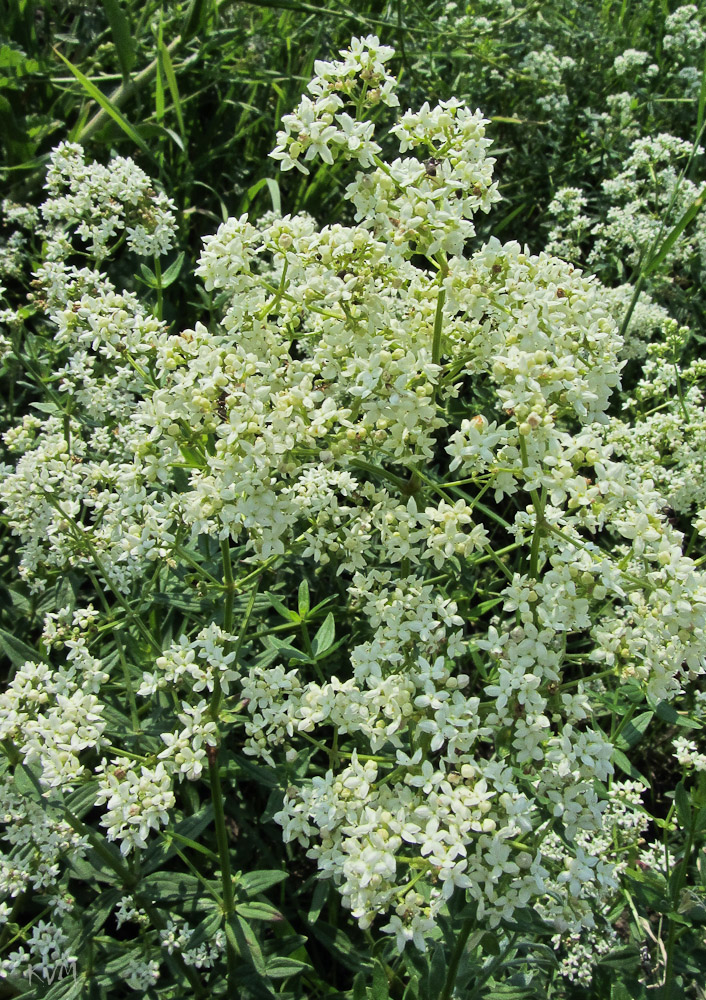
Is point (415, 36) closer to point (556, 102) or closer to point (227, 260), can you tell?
point (556, 102)

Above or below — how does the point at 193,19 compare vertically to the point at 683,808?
above

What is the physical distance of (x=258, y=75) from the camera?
6762mm

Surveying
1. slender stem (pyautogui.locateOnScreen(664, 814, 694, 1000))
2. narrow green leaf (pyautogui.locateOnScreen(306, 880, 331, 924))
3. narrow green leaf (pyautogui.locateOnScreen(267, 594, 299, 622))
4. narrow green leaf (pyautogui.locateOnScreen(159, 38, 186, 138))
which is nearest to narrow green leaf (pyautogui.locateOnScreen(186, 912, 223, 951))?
narrow green leaf (pyautogui.locateOnScreen(306, 880, 331, 924))

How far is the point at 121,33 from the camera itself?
5758 millimetres

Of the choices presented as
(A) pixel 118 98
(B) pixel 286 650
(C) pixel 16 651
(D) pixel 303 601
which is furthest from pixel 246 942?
(A) pixel 118 98

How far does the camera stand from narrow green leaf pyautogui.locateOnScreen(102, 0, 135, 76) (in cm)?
561

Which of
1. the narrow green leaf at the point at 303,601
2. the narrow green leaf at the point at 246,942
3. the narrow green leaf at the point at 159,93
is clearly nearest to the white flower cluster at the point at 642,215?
the narrow green leaf at the point at 159,93

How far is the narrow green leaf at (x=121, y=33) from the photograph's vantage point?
561 centimetres

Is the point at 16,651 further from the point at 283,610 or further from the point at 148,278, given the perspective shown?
the point at 148,278

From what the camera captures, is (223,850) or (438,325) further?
(223,850)

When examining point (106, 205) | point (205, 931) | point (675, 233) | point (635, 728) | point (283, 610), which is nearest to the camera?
point (205, 931)

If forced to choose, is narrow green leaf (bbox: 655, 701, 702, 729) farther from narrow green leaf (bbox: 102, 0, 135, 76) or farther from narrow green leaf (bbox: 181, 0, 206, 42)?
narrow green leaf (bbox: 181, 0, 206, 42)

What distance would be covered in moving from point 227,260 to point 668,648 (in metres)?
2.02

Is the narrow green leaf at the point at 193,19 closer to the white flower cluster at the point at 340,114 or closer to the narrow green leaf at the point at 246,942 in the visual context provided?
the white flower cluster at the point at 340,114
